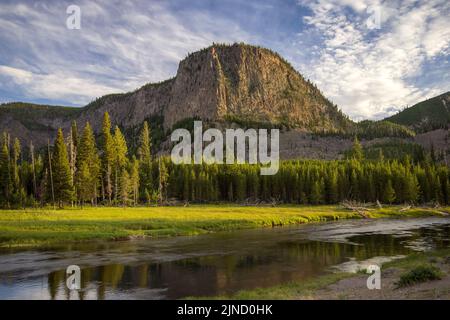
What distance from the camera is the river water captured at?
25.3 meters

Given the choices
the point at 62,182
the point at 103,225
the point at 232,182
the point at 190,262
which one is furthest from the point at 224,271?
the point at 232,182

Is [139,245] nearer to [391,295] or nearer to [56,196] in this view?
[391,295]

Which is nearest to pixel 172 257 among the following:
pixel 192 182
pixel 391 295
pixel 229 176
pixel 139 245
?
pixel 139 245

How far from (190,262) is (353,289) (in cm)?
1567

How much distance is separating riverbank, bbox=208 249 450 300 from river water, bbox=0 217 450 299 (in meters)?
2.36

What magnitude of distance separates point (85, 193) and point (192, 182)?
50.3 metres

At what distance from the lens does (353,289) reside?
74.4 feet

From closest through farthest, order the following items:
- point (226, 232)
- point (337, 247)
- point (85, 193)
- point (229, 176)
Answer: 1. point (337, 247)
2. point (226, 232)
3. point (85, 193)
4. point (229, 176)

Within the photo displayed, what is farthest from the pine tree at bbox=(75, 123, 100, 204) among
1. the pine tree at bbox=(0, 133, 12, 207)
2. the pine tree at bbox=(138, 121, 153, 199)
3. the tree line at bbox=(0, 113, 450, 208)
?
the pine tree at bbox=(138, 121, 153, 199)

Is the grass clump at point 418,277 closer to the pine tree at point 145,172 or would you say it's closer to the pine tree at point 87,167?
the pine tree at point 87,167

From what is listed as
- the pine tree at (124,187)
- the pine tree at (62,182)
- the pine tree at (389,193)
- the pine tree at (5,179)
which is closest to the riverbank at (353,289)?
the pine tree at (62,182)

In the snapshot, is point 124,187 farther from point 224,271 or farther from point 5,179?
point 224,271

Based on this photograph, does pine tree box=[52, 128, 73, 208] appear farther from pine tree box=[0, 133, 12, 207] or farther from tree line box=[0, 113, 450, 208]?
pine tree box=[0, 133, 12, 207]

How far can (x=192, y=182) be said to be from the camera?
128875 millimetres
